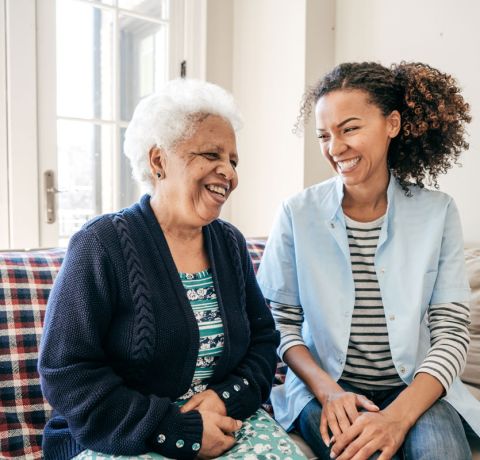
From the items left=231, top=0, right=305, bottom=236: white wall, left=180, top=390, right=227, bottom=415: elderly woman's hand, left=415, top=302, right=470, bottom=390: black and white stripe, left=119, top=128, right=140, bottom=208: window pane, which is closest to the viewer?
left=180, top=390, right=227, bottom=415: elderly woman's hand

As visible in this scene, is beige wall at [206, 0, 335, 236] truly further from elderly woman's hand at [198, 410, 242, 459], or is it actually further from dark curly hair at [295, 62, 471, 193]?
elderly woman's hand at [198, 410, 242, 459]

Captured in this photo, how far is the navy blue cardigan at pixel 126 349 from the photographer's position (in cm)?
101

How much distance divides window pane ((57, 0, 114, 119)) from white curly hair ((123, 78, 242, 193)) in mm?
1475

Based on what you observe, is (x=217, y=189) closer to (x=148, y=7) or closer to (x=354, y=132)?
(x=354, y=132)

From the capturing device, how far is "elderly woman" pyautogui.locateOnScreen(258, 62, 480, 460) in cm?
127

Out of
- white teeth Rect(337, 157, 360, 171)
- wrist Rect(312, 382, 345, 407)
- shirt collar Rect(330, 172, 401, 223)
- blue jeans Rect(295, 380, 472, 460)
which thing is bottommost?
blue jeans Rect(295, 380, 472, 460)

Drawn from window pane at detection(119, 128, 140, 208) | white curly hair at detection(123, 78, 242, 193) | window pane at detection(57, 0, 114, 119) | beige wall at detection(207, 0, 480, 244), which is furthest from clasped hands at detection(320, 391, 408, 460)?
window pane at detection(57, 0, 114, 119)

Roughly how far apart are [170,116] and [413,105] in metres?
0.65

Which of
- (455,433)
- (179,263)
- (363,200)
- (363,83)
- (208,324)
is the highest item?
(363,83)

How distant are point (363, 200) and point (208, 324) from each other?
555 millimetres

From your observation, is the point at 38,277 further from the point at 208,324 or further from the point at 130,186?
the point at 130,186

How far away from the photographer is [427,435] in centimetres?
114

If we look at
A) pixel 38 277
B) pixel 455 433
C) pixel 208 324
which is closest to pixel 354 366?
pixel 455 433

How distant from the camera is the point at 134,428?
101 centimetres
